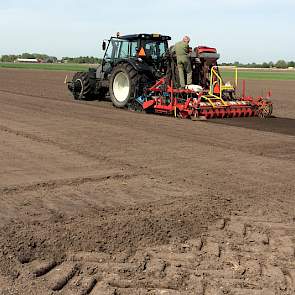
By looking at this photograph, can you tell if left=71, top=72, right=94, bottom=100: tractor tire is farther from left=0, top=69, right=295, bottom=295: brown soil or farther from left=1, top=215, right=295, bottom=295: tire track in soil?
left=1, top=215, right=295, bottom=295: tire track in soil

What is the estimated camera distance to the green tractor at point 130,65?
47.6 ft

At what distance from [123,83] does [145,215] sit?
35.2 ft

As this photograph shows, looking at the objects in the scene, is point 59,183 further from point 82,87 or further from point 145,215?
point 82,87

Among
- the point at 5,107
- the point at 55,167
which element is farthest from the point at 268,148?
the point at 5,107

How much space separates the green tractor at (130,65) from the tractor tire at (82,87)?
23.5 inches

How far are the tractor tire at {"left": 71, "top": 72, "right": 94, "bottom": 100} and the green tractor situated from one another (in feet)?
1.96

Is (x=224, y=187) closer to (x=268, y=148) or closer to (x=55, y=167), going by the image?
(x=55, y=167)

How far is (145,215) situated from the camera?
196 inches

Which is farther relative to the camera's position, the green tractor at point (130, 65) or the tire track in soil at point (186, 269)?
the green tractor at point (130, 65)

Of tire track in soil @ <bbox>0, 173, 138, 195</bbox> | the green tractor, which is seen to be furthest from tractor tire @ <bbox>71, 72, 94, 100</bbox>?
tire track in soil @ <bbox>0, 173, 138, 195</bbox>

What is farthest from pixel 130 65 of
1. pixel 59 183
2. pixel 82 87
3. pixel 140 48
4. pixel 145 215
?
pixel 145 215

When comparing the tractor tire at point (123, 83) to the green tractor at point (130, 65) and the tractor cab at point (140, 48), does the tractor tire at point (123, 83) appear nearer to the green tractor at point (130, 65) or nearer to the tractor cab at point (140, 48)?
the green tractor at point (130, 65)

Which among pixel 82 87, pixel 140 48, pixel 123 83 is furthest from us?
pixel 82 87

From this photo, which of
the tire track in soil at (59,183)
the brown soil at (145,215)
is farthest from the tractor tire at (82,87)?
the tire track in soil at (59,183)
